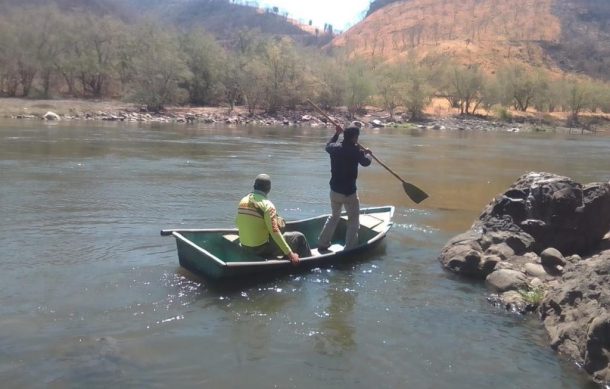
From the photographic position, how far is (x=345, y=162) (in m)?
8.96

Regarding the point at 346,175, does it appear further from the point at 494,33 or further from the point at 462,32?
the point at 462,32

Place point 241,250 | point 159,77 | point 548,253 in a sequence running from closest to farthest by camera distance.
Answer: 1. point 241,250
2. point 548,253
3. point 159,77

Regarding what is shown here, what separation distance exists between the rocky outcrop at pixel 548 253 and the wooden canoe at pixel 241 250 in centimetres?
147

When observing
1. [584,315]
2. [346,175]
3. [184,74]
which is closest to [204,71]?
[184,74]

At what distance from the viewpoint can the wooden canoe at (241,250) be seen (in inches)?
303

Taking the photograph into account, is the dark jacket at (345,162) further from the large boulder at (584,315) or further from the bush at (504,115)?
the bush at (504,115)

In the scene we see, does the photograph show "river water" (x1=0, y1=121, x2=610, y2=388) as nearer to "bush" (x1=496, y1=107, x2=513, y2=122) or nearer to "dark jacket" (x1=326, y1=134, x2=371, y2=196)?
"dark jacket" (x1=326, y1=134, x2=371, y2=196)

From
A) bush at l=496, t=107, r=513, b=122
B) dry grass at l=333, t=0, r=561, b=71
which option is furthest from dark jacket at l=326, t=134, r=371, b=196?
dry grass at l=333, t=0, r=561, b=71

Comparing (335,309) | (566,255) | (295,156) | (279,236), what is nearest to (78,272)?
(279,236)

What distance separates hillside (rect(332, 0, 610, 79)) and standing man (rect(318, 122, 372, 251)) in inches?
3892

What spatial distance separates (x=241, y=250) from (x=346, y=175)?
1916 mm

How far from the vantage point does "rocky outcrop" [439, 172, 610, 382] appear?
648 centimetres

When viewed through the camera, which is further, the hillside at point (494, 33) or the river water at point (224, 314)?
the hillside at point (494, 33)

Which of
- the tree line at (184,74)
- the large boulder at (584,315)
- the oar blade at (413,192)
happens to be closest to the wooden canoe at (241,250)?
the oar blade at (413,192)
